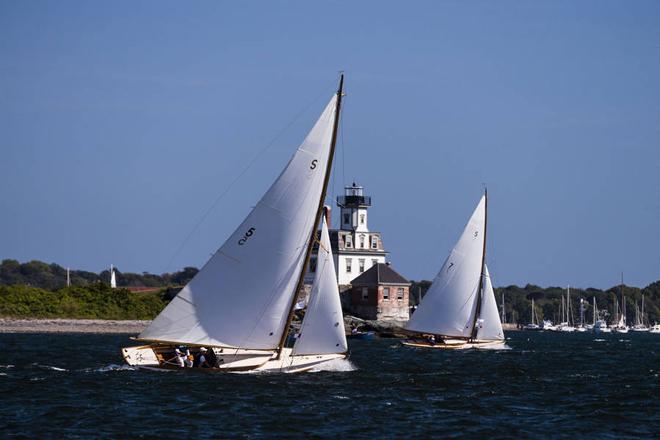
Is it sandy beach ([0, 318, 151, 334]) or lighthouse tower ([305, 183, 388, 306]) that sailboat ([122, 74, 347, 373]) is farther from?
lighthouse tower ([305, 183, 388, 306])

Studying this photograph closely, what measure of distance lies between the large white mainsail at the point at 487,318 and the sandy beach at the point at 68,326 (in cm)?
3341

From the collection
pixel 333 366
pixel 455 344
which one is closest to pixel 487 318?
pixel 455 344

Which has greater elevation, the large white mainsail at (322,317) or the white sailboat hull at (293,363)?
the large white mainsail at (322,317)

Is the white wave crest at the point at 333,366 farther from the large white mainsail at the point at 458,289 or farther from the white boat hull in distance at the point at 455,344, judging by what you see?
the white boat hull in distance at the point at 455,344

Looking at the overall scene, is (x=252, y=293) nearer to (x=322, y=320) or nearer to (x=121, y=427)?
(x=322, y=320)

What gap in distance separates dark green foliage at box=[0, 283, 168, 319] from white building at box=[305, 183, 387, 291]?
16.2m

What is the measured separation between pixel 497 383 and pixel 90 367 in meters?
14.9

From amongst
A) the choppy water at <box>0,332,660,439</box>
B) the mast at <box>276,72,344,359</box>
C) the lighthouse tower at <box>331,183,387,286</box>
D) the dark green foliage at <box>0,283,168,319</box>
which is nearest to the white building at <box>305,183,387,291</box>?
the lighthouse tower at <box>331,183,387,286</box>

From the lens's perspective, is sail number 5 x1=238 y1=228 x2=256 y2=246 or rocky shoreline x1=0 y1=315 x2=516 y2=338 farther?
rocky shoreline x1=0 y1=315 x2=516 y2=338

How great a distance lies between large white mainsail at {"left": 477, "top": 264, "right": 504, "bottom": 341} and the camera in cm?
7119

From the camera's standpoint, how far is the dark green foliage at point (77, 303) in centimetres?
9775

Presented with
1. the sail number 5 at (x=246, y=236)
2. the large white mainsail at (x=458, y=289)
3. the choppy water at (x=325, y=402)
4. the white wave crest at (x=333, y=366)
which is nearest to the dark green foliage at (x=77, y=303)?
the large white mainsail at (x=458, y=289)

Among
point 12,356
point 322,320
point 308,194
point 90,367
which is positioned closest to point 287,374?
point 322,320

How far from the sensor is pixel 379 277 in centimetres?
10762
